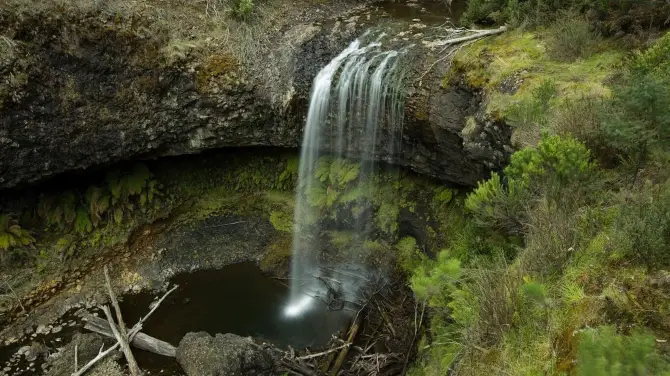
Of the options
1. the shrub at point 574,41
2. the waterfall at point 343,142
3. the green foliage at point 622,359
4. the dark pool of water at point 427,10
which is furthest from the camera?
the dark pool of water at point 427,10

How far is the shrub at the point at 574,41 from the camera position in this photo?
7.01 m

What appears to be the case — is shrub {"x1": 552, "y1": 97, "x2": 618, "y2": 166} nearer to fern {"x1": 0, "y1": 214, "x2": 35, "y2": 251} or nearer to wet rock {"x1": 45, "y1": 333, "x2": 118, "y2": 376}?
wet rock {"x1": 45, "y1": 333, "x2": 118, "y2": 376}

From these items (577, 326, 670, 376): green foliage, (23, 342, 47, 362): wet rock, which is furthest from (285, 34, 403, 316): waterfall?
(577, 326, 670, 376): green foliage

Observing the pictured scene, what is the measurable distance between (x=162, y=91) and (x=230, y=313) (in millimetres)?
4731

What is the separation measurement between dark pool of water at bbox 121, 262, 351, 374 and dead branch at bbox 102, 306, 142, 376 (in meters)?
0.25

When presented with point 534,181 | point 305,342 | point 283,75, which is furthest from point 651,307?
point 283,75

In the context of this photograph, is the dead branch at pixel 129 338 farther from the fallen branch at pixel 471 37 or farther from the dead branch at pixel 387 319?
the fallen branch at pixel 471 37

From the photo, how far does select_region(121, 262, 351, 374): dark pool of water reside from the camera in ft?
27.9

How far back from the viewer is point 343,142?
9.46m

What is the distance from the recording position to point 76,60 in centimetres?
855

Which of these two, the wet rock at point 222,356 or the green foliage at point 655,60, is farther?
the wet rock at point 222,356

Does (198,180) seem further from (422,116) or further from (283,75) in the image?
(422,116)

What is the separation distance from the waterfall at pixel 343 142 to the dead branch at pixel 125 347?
2.91 m

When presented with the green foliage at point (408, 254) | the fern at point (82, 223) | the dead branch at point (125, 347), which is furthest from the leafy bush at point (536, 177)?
the fern at point (82, 223)
